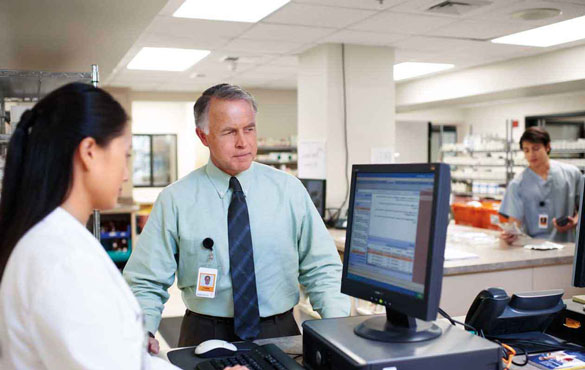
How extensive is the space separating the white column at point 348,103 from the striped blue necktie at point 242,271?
3607 millimetres

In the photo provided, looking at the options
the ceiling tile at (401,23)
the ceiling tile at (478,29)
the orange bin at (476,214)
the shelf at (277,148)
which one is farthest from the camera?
the shelf at (277,148)

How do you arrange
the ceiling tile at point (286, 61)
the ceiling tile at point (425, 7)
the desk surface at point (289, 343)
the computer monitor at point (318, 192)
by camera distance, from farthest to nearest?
the ceiling tile at point (286, 61)
the computer monitor at point (318, 192)
the ceiling tile at point (425, 7)
the desk surface at point (289, 343)

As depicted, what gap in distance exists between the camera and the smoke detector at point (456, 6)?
13.1 feet

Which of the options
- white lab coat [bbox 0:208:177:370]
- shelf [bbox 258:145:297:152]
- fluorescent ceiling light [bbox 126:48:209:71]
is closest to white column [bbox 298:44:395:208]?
fluorescent ceiling light [bbox 126:48:209:71]

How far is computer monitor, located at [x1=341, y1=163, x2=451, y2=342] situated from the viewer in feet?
4.12

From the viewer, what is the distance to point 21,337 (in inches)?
38.0

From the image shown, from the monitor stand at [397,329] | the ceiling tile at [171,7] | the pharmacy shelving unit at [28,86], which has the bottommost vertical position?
the monitor stand at [397,329]

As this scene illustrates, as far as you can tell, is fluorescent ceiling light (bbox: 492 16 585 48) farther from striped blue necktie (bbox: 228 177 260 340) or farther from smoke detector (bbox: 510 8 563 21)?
striped blue necktie (bbox: 228 177 260 340)

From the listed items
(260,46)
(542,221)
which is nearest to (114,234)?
(260,46)

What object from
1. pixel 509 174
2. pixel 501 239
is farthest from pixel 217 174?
pixel 509 174

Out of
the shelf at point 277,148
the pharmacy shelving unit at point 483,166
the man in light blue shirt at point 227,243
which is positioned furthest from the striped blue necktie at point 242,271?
the pharmacy shelving unit at point 483,166

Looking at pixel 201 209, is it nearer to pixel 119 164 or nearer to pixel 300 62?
pixel 119 164

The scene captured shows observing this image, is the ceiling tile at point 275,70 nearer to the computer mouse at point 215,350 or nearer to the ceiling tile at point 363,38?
the ceiling tile at point 363,38

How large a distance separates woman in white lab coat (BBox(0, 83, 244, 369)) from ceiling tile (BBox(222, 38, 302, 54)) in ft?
13.9
